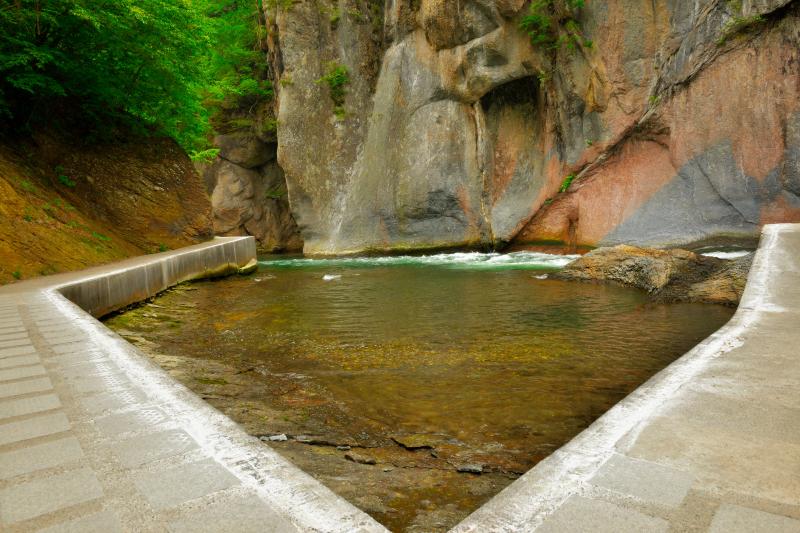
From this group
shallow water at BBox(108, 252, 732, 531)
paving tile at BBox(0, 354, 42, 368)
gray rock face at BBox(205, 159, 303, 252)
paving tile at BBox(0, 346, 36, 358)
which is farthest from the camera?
gray rock face at BBox(205, 159, 303, 252)

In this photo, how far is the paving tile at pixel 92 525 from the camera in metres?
1.59

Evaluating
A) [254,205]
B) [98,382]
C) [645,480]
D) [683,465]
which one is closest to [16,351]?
[98,382]

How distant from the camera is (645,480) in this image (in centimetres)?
189

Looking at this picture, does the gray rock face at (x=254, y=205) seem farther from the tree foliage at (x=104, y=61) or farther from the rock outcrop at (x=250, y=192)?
the tree foliage at (x=104, y=61)

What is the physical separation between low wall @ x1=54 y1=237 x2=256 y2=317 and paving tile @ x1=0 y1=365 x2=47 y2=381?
4.56 m

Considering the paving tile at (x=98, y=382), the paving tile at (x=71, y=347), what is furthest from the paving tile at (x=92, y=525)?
the paving tile at (x=71, y=347)

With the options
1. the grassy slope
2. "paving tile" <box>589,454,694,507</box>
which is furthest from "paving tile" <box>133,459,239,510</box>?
the grassy slope

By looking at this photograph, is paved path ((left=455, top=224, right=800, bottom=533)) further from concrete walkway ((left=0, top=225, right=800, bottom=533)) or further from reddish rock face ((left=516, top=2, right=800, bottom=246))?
reddish rock face ((left=516, top=2, right=800, bottom=246))

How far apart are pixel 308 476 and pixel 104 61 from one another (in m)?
15.4

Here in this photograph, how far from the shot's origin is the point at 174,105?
16.6 metres

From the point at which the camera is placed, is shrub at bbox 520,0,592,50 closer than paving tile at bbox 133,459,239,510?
No

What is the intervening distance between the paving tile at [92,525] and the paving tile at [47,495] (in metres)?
0.13

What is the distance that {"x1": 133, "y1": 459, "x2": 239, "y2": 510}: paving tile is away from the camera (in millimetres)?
1787

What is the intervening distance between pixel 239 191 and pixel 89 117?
16.9 m
